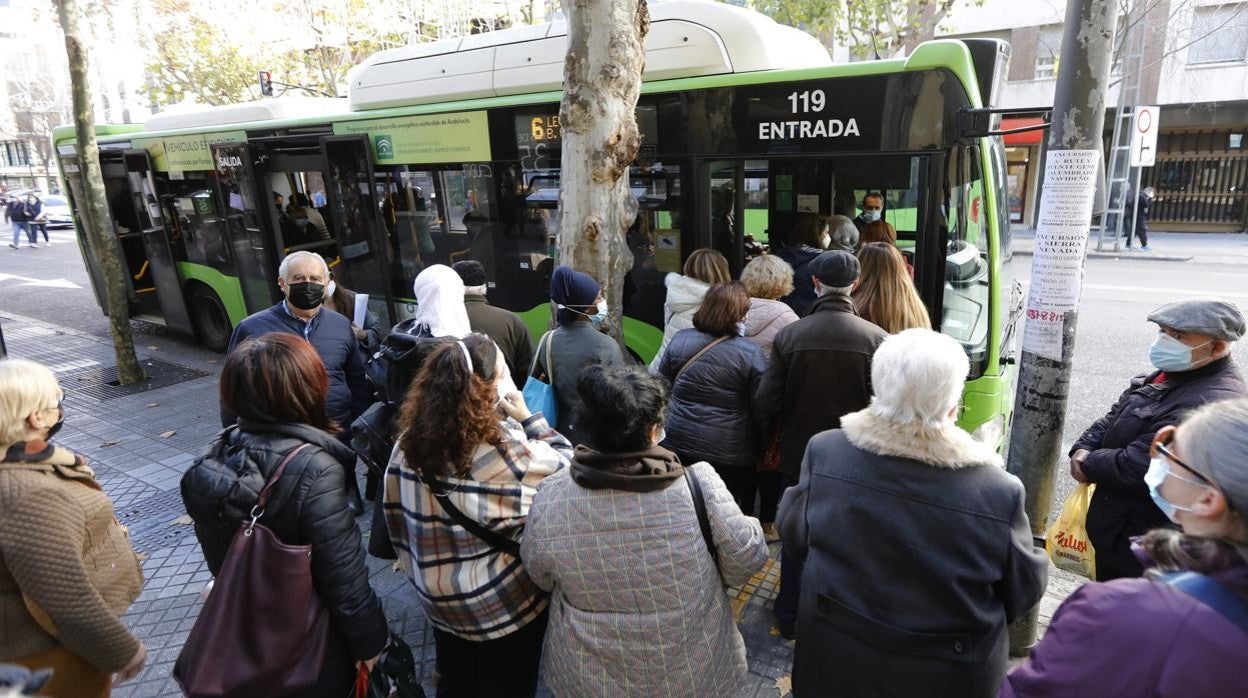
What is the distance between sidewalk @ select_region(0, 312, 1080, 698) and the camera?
3391 millimetres

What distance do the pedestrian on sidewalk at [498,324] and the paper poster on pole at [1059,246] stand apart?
2427 mm

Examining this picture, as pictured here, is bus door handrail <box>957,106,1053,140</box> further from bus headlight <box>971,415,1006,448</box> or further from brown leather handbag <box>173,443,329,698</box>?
brown leather handbag <box>173,443,329,698</box>

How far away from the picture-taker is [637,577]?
1954 millimetres

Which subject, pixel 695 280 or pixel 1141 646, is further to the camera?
pixel 695 280

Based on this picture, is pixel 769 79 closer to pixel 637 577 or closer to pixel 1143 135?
pixel 637 577

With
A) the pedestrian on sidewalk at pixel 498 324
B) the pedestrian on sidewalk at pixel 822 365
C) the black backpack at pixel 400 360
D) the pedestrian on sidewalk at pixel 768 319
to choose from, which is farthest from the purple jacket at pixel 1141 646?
the pedestrian on sidewalk at pixel 498 324

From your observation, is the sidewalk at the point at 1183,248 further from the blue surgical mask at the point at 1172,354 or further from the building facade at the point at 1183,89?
the blue surgical mask at the point at 1172,354

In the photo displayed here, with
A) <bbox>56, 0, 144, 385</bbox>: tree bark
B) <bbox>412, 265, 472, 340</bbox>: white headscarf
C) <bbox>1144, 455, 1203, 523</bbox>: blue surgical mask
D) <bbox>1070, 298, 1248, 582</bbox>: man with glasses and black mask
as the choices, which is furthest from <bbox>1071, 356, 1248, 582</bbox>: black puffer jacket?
<bbox>56, 0, 144, 385</bbox>: tree bark

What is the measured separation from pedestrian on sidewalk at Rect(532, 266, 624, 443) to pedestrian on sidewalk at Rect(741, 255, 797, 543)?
0.77 m

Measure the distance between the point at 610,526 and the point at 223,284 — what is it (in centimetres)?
854

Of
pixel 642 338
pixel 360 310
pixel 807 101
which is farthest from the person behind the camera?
pixel 642 338

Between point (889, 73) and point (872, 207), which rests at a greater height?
point (889, 73)

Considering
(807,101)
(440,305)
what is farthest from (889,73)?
(440,305)

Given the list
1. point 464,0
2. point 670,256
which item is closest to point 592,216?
point 670,256
